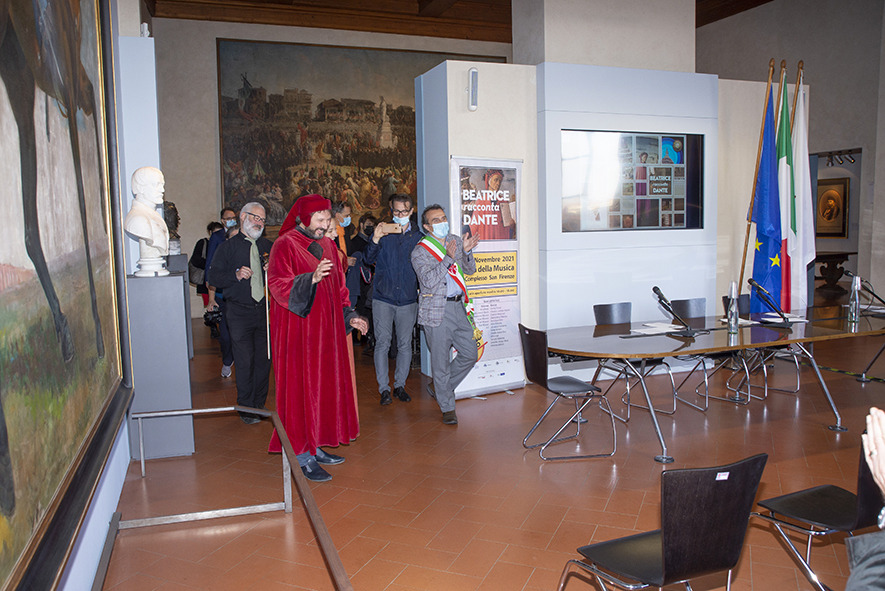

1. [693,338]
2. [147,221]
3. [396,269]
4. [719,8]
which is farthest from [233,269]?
[719,8]

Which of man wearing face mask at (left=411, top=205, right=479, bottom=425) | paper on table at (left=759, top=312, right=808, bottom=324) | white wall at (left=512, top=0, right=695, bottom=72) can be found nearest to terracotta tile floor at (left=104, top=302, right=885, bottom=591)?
man wearing face mask at (left=411, top=205, right=479, bottom=425)

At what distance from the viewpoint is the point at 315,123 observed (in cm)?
1263

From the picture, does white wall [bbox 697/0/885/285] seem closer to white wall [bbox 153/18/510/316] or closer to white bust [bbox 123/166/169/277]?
white wall [bbox 153/18/510/316]

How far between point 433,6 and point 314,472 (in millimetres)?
10422

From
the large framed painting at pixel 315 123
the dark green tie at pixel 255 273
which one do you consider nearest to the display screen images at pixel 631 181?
the dark green tie at pixel 255 273

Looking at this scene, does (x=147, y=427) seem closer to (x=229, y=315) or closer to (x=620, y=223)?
(x=229, y=315)

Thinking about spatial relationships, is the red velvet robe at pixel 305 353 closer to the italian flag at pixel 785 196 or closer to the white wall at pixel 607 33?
the white wall at pixel 607 33

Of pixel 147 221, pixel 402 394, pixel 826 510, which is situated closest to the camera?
pixel 826 510

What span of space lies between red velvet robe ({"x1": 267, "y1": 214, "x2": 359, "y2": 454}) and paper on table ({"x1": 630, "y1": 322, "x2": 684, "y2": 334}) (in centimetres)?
239

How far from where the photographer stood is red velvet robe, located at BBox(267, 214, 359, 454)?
4324 millimetres

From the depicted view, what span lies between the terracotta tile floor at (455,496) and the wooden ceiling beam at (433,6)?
8695mm

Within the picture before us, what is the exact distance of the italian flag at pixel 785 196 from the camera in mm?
7328

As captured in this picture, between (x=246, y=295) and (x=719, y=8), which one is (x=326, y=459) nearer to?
(x=246, y=295)

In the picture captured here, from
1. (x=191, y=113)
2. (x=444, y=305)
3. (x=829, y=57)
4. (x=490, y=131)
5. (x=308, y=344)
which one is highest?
(x=829, y=57)
